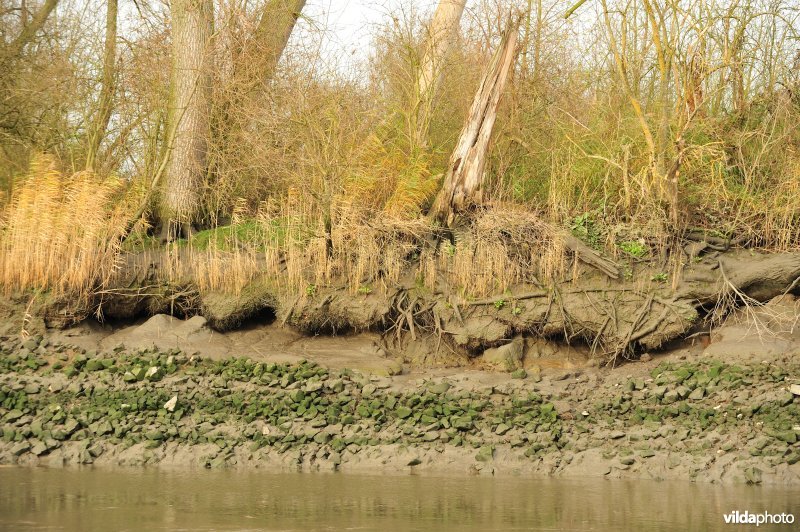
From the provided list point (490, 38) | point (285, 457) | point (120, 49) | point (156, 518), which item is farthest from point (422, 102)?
point (156, 518)

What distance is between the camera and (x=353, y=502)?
6984mm

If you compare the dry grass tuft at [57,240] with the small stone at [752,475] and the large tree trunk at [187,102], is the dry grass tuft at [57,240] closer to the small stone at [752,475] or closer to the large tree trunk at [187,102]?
the large tree trunk at [187,102]

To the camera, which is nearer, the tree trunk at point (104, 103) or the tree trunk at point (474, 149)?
the tree trunk at point (474, 149)

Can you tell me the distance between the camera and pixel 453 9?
13.6 m

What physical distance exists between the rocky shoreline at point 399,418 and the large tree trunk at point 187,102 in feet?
9.32

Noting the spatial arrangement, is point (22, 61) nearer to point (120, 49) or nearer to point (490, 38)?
point (120, 49)

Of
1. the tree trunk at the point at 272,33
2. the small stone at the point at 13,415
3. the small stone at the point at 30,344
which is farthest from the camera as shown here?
the tree trunk at the point at 272,33

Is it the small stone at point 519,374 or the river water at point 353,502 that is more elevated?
the small stone at point 519,374

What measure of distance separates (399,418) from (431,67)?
5.60 m

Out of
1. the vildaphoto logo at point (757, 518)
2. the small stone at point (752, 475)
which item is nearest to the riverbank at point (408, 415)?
the small stone at point (752, 475)

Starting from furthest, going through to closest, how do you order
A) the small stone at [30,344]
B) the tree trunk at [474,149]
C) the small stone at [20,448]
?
the tree trunk at [474,149] → the small stone at [30,344] → the small stone at [20,448]

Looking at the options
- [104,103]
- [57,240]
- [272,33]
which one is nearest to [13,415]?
[57,240]

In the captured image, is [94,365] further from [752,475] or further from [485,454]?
[752,475]

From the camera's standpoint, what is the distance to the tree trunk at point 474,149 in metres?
12.1
